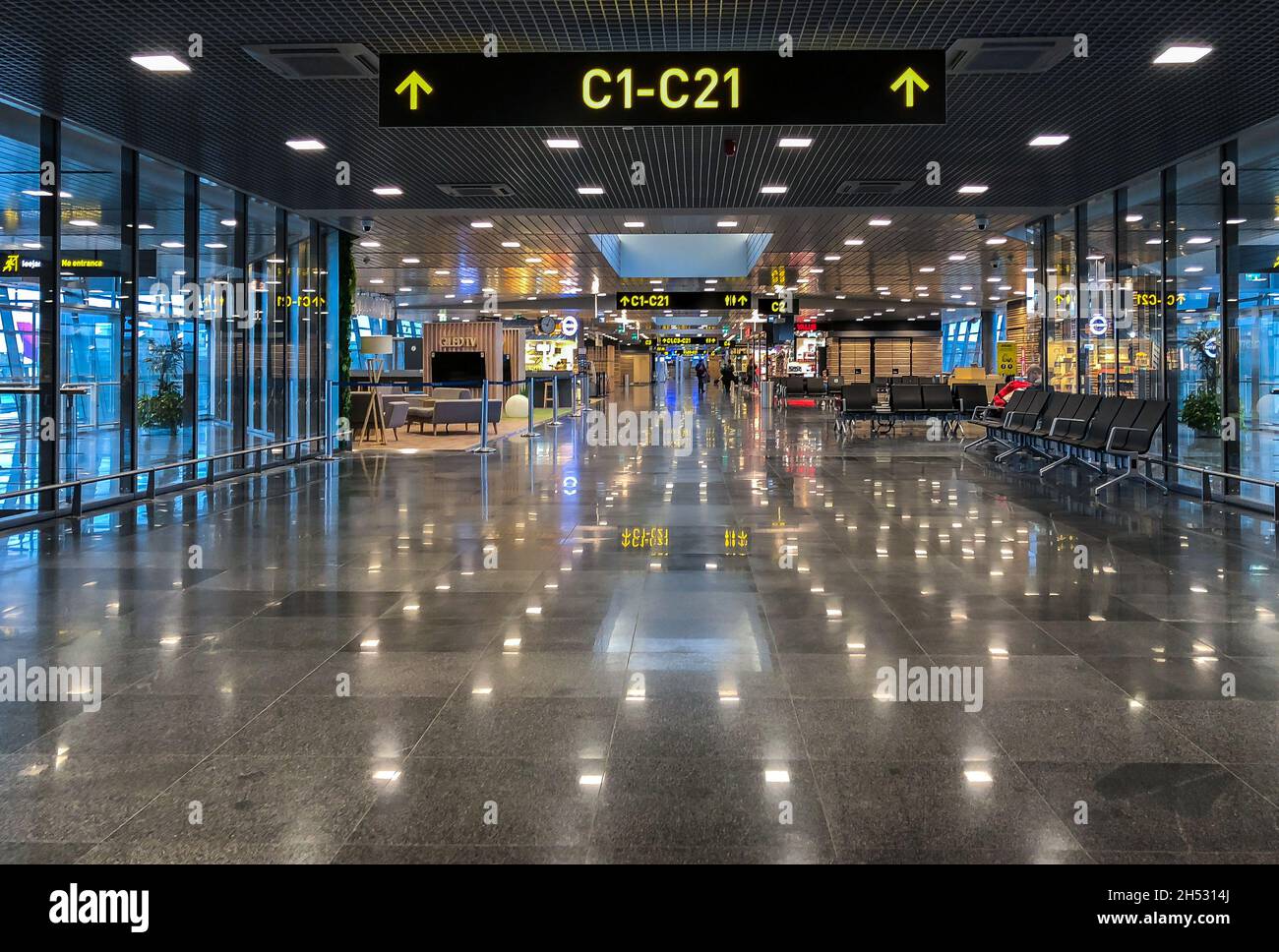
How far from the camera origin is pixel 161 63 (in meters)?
7.62

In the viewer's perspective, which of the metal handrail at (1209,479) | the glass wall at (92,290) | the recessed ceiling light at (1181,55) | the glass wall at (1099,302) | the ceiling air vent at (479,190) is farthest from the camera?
the glass wall at (1099,302)

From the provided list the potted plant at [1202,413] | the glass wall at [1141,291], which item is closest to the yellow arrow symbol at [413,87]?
the potted plant at [1202,413]

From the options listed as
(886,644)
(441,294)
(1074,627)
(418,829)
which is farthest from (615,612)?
(441,294)

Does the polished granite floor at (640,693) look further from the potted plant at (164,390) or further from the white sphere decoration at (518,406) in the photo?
the white sphere decoration at (518,406)

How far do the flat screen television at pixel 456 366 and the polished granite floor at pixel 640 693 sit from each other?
11.8m

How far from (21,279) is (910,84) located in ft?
26.7

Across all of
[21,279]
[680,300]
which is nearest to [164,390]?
[21,279]

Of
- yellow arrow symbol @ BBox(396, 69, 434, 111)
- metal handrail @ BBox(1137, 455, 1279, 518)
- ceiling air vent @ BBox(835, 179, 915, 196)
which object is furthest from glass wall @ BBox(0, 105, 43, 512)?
metal handrail @ BBox(1137, 455, 1279, 518)

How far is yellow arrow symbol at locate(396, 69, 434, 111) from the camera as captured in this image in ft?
21.1

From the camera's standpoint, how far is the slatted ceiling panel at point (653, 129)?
6629 millimetres

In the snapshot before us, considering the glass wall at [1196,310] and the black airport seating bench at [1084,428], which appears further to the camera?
the black airport seating bench at [1084,428]

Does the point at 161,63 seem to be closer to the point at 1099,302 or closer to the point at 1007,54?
the point at 1007,54

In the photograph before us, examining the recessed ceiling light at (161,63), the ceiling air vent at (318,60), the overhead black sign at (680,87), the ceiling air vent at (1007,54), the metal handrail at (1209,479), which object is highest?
→ the recessed ceiling light at (161,63)
